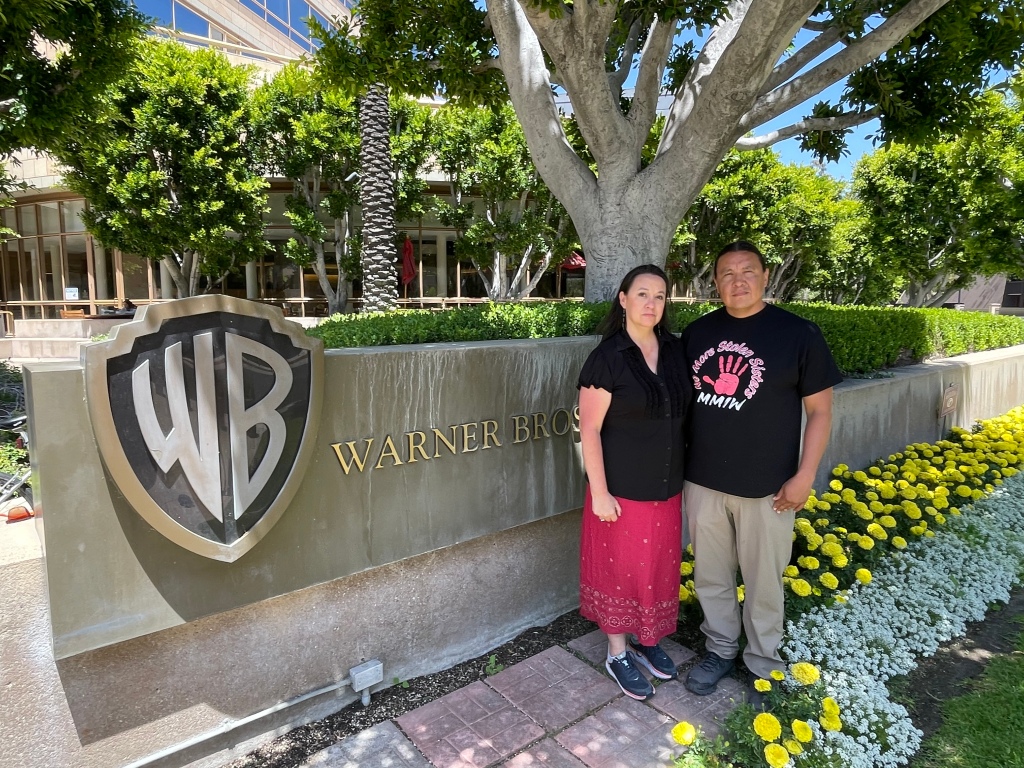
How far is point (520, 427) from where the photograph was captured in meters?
3.46

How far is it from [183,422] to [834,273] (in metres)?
25.1

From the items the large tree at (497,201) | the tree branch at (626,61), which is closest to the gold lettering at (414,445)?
the tree branch at (626,61)

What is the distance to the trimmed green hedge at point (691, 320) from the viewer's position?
12.3 feet

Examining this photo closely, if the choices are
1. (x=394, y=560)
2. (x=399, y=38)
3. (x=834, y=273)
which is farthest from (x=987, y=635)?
(x=834, y=273)

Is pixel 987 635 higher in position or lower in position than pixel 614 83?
lower

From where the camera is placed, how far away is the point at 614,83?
16.8ft

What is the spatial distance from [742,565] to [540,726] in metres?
1.19

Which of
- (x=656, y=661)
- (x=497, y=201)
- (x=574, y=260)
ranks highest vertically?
(x=497, y=201)

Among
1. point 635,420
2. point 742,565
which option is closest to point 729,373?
point 635,420

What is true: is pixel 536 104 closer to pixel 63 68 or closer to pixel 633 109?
pixel 633 109

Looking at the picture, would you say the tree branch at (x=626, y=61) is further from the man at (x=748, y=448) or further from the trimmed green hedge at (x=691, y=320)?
the man at (x=748, y=448)

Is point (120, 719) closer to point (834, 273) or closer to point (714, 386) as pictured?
point (714, 386)

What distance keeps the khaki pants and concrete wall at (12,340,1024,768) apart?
0.93 metres

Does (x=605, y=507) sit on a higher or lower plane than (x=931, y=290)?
lower
